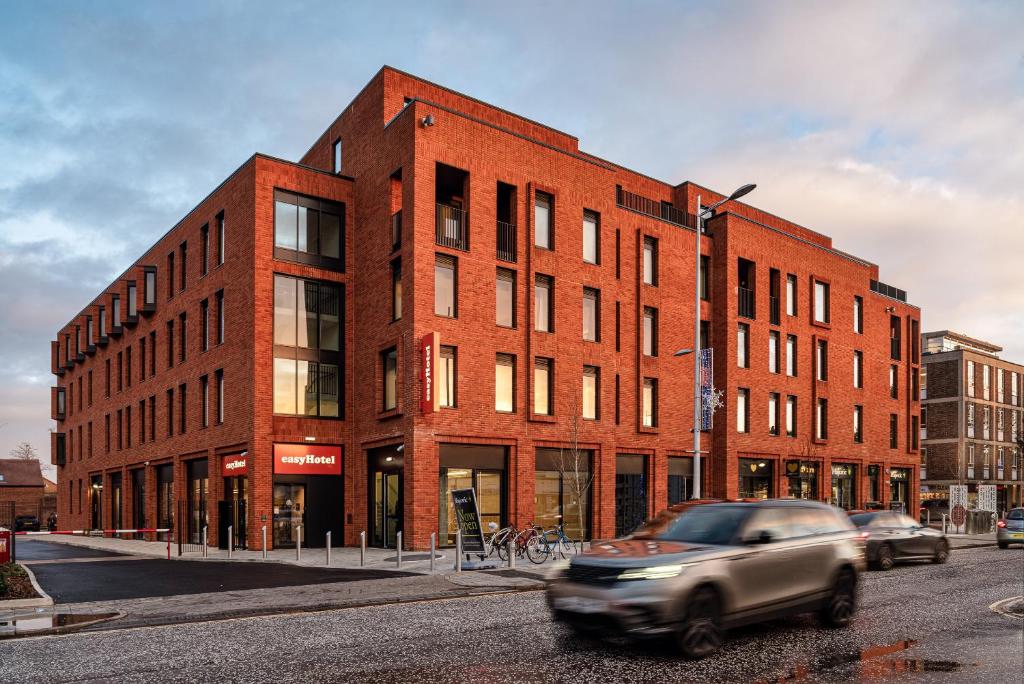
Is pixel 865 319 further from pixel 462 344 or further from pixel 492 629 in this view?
pixel 492 629

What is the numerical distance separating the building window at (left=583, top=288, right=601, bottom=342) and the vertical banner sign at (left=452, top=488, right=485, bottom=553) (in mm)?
11940

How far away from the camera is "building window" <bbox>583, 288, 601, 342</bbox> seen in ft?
102

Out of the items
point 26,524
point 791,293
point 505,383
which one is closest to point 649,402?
point 505,383

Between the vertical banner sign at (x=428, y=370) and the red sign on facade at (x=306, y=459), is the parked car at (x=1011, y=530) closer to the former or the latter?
the vertical banner sign at (x=428, y=370)

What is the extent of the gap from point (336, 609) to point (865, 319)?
37.5 meters

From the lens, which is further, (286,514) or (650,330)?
(650,330)

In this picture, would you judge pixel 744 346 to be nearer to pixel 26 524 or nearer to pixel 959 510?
pixel 959 510

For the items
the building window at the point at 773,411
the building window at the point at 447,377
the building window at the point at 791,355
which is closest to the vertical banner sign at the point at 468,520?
the building window at the point at 447,377

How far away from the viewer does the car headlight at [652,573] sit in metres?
8.63

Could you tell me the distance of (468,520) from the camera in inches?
793

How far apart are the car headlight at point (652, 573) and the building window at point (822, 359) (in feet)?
112

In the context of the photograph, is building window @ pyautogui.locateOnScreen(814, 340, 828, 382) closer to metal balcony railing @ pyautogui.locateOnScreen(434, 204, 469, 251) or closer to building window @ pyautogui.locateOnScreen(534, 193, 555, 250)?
building window @ pyautogui.locateOnScreen(534, 193, 555, 250)

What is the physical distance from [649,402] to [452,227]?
35.9 ft

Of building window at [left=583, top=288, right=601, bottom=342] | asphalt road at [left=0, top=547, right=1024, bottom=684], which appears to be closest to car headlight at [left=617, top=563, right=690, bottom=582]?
asphalt road at [left=0, top=547, right=1024, bottom=684]
